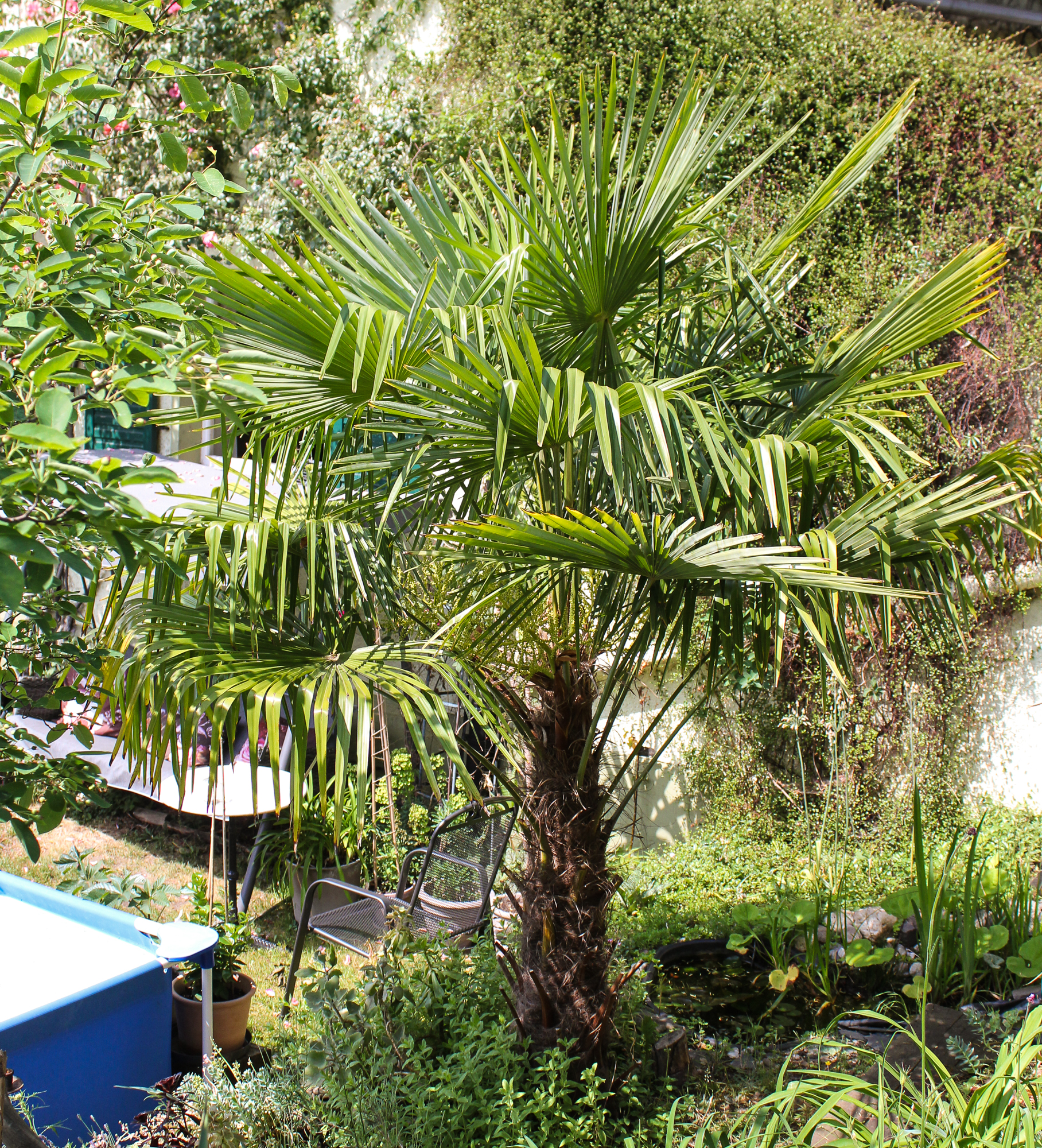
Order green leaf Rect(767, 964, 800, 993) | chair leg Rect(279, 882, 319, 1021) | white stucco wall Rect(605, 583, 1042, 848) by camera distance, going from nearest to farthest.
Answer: green leaf Rect(767, 964, 800, 993) < chair leg Rect(279, 882, 319, 1021) < white stucco wall Rect(605, 583, 1042, 848)

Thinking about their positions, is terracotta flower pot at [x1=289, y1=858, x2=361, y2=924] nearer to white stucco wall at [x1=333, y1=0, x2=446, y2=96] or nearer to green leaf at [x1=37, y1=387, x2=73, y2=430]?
green leaf at [x1=37, y1=387, x2=73, y2=430]

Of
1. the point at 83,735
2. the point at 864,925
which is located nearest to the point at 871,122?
the point at 864,925

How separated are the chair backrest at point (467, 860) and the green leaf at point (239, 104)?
3.10 metres

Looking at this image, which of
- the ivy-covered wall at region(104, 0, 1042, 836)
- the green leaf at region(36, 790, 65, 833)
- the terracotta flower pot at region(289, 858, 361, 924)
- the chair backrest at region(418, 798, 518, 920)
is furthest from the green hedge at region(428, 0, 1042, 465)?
the green leaf at region(36, 790, 65, 833)

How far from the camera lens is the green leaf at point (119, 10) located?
1.17 metres

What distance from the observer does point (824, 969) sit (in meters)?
3.43

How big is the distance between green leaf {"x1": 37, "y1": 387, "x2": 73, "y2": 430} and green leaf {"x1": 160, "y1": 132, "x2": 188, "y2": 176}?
1.62ft

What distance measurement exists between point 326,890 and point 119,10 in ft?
14.6

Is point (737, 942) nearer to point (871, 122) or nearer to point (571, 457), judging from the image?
point (571, 457)

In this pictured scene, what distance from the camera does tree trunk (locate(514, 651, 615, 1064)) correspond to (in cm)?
267

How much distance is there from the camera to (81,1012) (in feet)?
8.54

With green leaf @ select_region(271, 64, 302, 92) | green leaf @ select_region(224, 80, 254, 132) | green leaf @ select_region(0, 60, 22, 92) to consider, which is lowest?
green leaf @ select_region(0, 60, 22, 92)

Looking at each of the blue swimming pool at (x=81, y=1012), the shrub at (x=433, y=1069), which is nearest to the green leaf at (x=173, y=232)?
the blue swimming pool at (x=81, y=1012)

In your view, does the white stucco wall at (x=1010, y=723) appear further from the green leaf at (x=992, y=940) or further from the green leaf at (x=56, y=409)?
the green leaf at (x=56, y=409)
